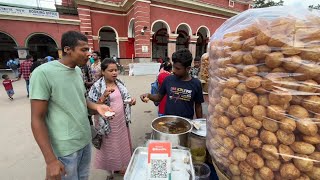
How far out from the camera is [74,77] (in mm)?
1502

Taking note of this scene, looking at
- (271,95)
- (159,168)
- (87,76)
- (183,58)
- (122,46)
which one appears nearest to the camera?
(271,95)

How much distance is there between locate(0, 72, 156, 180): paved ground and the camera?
2.55 meters

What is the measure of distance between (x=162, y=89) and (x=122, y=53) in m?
15.2

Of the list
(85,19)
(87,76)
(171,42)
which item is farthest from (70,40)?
(85,19)

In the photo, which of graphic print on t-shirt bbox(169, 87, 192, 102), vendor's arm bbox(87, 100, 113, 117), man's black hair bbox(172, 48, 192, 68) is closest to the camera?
vendor's arm bbox(87, 100, 113, 117)

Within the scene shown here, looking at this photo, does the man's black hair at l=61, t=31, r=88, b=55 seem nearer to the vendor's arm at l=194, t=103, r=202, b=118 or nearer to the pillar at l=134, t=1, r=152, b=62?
the vendor's arm at l=194, t=103, r=202, b=118

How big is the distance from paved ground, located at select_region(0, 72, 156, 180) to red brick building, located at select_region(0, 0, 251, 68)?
A: 9.41 meters

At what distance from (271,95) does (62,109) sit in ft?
4.73

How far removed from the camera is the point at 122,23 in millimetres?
16047

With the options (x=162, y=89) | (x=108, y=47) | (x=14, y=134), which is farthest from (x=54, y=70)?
(x=108, y=47)

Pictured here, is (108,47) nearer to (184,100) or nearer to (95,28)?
(95,28)

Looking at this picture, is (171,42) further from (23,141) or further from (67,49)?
(67,49)

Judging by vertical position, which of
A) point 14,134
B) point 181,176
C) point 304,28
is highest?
point 304,28

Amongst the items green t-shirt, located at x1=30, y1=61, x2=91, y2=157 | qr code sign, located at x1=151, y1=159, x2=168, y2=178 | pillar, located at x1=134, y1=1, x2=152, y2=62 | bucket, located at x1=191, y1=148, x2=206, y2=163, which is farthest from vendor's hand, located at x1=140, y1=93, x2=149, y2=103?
pillar, located at x1=134, y1=1, x2=152, y2=62
